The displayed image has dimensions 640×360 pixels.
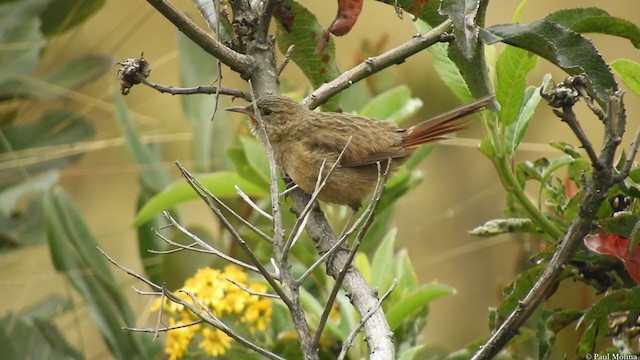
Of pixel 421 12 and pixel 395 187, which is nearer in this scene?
pixel 421 12

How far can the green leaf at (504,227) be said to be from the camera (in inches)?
89.8

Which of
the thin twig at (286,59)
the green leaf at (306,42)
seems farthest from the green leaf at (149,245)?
the thin twig at (286,59)

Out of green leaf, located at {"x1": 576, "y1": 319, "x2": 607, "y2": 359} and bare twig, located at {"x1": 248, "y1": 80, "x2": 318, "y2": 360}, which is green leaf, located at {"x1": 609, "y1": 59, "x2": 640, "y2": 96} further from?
bare twig, located at {"x1": 248, "y1": 80, "x2": 318, "y2": 360}

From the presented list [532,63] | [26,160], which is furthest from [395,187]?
[26,160]

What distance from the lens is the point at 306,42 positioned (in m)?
2.32

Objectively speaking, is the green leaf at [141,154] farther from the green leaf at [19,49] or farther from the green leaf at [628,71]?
the green leaf at [628,71]

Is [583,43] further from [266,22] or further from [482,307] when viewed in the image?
[482,307]

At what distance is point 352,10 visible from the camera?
2197mm

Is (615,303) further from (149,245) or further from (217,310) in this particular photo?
(149,245)

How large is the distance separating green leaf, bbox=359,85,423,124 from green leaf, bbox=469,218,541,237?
0.99 m

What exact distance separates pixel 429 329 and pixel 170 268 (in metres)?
2.27

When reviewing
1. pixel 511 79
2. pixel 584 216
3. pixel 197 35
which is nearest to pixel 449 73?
pixel 511 79

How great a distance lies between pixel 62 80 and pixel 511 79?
2.60 metres

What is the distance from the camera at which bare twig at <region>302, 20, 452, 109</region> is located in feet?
6.48
